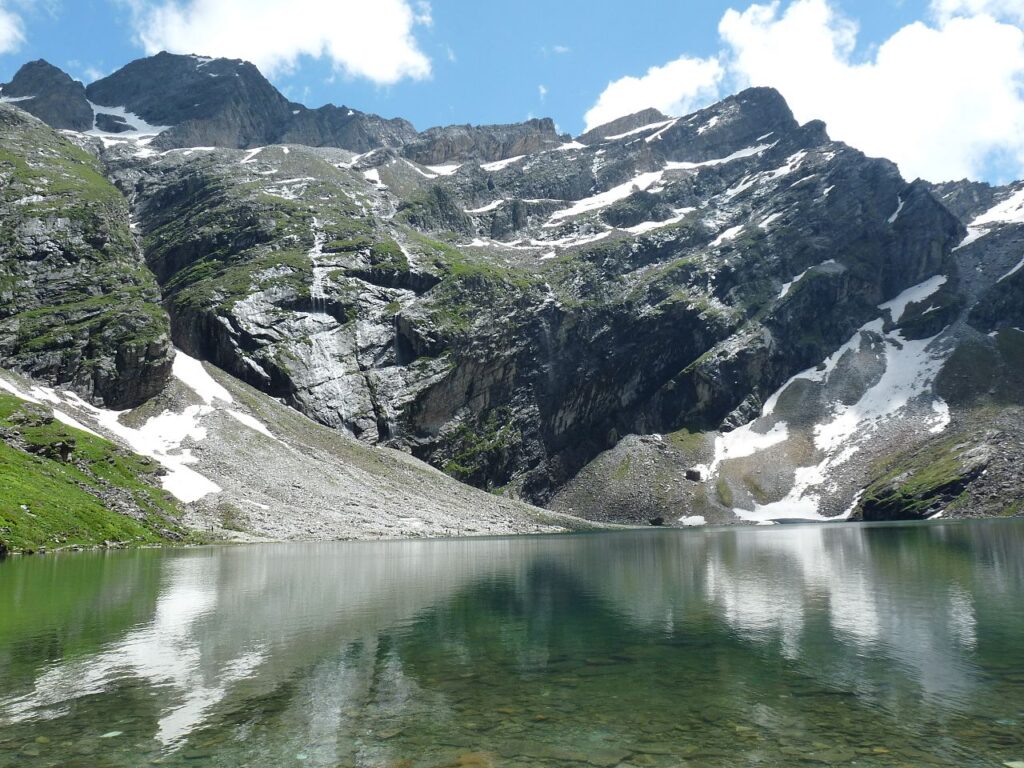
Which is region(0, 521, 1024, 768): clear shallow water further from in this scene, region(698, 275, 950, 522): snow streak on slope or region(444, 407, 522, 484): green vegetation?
region(698, 275, 950, 522): snow streak on slope

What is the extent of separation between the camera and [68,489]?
77812 millimetres

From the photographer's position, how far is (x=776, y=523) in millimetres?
156375

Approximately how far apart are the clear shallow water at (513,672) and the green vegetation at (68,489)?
83.5 ft

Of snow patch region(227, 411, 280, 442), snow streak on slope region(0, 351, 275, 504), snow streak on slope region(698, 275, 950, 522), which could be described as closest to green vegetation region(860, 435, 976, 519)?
snow streak on slope region(698, 275, 950, 522)

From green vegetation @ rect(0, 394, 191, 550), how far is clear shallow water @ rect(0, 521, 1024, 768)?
83.5 ft

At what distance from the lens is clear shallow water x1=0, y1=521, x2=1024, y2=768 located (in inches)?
547

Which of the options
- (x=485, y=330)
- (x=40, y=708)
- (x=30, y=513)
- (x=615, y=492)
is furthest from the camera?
(x=485, y=330)

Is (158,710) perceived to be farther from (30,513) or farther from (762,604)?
(30,513)

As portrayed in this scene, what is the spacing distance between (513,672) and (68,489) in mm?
76254

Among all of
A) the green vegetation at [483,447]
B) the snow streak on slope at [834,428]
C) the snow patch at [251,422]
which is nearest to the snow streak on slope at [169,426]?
the snow patch at [251,422]

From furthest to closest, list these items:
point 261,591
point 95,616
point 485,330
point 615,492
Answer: point 485,330 < point 615,492 < point 261,591 < point 95,616

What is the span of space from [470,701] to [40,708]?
10.3 meters

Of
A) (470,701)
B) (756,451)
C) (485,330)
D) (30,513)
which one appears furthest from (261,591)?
(756,451)

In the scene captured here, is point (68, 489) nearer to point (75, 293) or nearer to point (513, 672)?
point (513, 672)
